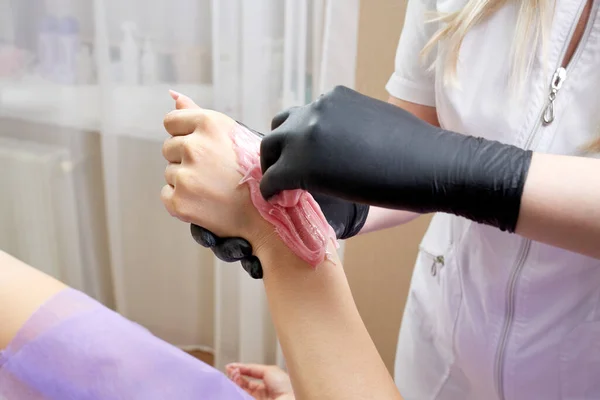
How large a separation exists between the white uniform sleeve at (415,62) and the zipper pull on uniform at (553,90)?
194 millimetres

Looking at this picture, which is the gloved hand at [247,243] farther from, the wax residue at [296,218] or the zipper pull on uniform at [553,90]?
the zipper pull on uniform at [553,90]

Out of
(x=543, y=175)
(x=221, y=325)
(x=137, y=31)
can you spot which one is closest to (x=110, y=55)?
(x=137, y=31)

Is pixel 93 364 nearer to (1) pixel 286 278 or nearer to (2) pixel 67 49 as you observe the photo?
(1) pixel 286 278

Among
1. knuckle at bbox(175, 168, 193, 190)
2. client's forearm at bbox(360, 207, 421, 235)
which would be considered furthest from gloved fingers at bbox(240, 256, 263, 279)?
client's forearm at bbox(360, 207, 421, 235)

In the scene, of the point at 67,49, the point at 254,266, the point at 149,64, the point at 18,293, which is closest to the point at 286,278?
the point at 254,266

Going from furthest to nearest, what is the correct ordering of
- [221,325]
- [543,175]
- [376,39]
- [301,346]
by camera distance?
[221,325]
[376,39]
[301,346]
[543,175]

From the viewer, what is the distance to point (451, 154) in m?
0.52

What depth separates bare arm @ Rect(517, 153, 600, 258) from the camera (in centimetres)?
47

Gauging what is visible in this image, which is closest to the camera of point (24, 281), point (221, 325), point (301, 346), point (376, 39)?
point (301, 346)

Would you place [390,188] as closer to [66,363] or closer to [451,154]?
[451,154]

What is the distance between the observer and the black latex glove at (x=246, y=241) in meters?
0.65

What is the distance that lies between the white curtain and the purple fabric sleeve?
0.69 meters

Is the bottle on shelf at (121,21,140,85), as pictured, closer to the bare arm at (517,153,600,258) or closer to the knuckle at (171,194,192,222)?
the knuckle at (171,194,192,222)

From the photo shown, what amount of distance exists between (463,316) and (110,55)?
1017 mm
